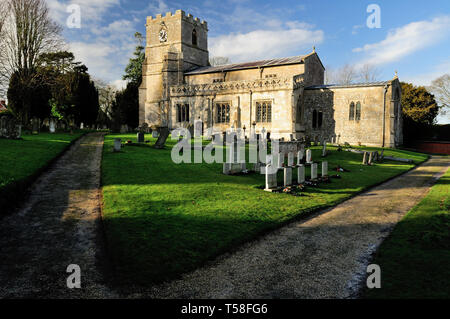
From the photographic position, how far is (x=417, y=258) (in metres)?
5.82

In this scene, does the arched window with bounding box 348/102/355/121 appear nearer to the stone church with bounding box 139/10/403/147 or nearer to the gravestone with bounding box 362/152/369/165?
the stone church with bounding box 139/10/403/147

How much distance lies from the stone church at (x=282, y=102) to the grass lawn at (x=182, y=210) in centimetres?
1572

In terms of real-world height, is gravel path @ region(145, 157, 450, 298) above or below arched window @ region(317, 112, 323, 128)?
below

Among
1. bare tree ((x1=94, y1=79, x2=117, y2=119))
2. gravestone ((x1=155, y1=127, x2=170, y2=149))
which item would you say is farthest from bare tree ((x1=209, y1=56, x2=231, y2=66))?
gravestone ((x1=155, y1=127, x2=170, y2=149))

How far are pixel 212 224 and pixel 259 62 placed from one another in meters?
34.5

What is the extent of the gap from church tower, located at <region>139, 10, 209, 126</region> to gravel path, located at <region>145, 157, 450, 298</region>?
34.5m

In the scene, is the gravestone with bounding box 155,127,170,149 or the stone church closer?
the gravestone with bounding box 155,127,170,149

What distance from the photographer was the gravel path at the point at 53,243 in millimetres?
4641

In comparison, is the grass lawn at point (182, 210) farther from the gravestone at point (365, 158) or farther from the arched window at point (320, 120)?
the arched window at point (320, 120)

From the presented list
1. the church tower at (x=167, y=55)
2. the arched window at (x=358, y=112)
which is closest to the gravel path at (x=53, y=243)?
the arched window at (x=358, y=112)

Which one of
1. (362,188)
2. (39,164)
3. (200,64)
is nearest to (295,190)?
(362,188)

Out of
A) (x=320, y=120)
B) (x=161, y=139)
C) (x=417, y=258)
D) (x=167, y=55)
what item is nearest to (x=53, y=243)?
(x=417, y=258)

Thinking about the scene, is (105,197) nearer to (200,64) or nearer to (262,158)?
(262,158)

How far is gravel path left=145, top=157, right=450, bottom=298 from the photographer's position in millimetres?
4676
